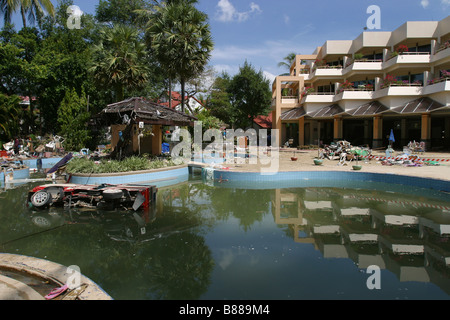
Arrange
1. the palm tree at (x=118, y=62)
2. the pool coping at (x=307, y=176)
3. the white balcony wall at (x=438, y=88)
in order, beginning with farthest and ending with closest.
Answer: the white balcony wall at (x=438, y=88) < the palm tree at (x=118, y=62) < the pool coping at (x=307, y=176)

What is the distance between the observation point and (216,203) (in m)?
9.79

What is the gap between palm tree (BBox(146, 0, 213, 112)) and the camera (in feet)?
57.6

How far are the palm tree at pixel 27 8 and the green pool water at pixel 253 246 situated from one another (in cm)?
2259

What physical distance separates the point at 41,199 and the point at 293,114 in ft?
80.2

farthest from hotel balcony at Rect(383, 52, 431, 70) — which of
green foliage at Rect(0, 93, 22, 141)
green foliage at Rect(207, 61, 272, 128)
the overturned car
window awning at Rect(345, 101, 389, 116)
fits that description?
green foliage at Rect(0, 93, 22, 141)

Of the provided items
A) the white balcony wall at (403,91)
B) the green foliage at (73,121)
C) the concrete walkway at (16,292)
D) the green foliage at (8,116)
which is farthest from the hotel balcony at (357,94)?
the green foliage at (8,116)

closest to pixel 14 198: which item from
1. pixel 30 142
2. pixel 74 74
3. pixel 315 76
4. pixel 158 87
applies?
pixel 30 142

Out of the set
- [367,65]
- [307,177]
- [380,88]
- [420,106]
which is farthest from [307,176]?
[367,65]

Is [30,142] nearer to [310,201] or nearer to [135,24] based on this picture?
[135,24]

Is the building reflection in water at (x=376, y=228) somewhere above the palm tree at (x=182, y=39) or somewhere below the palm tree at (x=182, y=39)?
below

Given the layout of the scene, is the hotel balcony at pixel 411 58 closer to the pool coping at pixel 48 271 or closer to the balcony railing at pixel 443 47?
the balcony railing at pixel 443 47

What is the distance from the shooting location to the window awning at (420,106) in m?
20.2

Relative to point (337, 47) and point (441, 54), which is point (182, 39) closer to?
point (337, 47)
